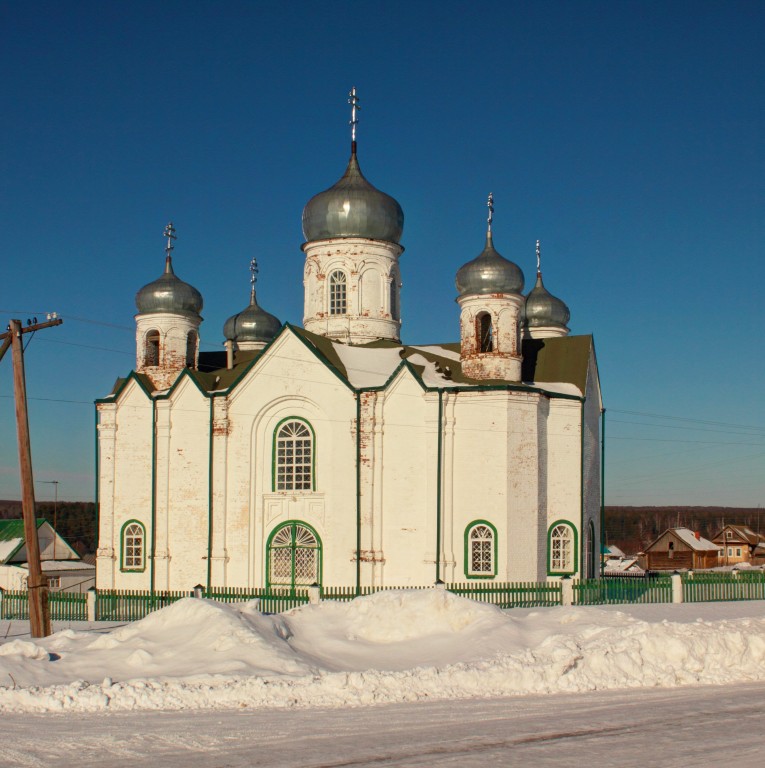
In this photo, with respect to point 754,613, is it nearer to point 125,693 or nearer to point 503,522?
point 503,522

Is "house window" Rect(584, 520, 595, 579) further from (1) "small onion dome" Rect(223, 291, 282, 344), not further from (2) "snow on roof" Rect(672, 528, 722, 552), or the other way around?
(2) "snow on roof" Rect(672, 528, 722, 552)

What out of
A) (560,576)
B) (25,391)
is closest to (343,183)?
(560,576)

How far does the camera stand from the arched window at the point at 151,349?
1162 inches

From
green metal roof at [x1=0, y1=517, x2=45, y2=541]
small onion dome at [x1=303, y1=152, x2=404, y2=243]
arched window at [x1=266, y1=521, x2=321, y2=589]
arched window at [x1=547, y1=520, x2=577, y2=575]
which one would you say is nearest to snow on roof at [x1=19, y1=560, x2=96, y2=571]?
green metal roof at [x1=0, y1=517, x2=45, y2=541]

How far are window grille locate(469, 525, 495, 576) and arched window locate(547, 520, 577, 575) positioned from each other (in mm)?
1664

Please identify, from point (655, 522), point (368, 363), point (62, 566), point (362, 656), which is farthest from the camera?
point (655, 522)

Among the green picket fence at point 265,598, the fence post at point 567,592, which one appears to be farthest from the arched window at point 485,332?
the green picket fence at point 265,598

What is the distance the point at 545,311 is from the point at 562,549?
36.6 feet

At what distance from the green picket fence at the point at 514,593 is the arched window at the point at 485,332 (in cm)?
656

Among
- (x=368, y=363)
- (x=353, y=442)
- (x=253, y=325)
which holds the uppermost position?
(x=253, y=325)

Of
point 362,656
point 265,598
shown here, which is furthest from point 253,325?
point 362,656

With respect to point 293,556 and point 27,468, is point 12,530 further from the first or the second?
point 27,468

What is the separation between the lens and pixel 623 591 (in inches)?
903

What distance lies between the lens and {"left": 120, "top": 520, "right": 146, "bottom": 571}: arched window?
27.8 m
